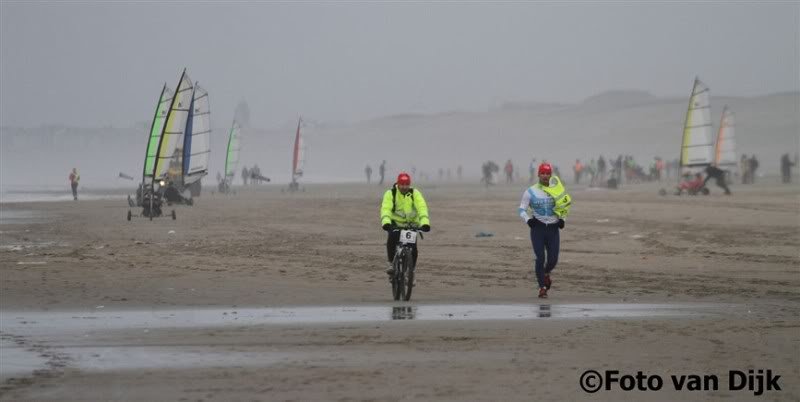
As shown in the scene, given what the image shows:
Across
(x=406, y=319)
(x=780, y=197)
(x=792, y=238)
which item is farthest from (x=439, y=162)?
(x=406, y=319)

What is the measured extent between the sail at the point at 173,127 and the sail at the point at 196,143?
510 centimetres

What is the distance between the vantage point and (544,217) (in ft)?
50.4

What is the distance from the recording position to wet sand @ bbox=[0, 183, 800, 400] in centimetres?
909

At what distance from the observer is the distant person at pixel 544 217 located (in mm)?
15344

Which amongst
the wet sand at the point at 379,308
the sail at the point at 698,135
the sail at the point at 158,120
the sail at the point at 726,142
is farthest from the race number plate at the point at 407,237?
the sail at the point at 726,142

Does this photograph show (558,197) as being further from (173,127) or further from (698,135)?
(698,135)

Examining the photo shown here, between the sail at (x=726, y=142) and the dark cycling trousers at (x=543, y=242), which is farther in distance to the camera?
the sail at (x=726, y=142)

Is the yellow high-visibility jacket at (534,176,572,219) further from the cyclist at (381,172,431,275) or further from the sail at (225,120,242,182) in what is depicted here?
the sail at (225,120,242,182)

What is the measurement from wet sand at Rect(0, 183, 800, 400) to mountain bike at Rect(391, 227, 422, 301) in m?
0.23

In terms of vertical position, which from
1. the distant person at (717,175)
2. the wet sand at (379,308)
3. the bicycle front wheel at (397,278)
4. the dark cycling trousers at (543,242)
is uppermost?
the distant person at (717,175)

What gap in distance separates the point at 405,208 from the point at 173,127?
26658 millimetres

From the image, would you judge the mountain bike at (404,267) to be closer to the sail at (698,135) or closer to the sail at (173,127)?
the sail at (173,127)

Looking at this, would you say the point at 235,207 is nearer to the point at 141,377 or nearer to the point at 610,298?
the point at 610,298

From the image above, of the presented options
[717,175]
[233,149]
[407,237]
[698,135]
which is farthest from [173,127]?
[233,149]
